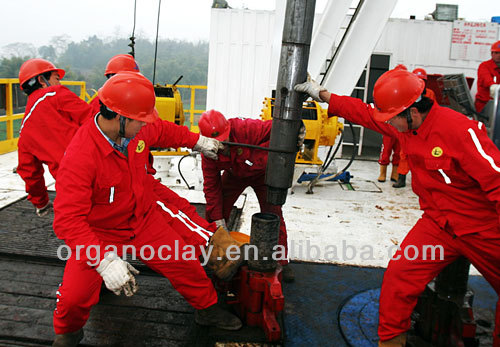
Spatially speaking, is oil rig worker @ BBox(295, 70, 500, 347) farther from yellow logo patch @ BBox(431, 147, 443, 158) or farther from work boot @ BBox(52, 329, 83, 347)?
work boot @ BBox(52, 329, 83, 347)

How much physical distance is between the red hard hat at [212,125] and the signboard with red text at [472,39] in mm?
6822

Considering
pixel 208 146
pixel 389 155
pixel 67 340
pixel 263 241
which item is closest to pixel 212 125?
pixel 208 146

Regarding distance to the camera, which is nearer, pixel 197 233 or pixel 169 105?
pixel 197 233

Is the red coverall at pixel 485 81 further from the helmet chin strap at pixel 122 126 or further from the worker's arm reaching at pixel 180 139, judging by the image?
the helmet chin strap at pixel 122 126

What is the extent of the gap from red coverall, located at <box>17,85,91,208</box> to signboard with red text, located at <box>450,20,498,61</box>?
750 cm

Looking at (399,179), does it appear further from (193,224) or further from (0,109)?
(0,109)

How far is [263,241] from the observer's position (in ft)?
9.11

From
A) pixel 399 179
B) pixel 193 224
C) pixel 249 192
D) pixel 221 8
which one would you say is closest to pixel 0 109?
pixel 221 8

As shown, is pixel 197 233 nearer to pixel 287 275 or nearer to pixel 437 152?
pixel 287 275

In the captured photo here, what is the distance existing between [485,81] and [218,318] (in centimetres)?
435

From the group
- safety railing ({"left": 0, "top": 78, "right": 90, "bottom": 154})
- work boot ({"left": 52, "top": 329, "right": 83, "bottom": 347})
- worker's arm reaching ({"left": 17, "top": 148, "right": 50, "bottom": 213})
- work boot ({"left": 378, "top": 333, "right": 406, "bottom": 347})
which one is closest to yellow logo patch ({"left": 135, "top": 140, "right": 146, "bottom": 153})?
work boot ({"left": 52, "top": 329, "right": 83, "bottom": 347})

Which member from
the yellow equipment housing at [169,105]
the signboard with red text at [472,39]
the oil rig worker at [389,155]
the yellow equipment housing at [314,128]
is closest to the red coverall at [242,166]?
the yellow equipment housing at [314,128]

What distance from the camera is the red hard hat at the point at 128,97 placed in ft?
7.70

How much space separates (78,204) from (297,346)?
163cm
